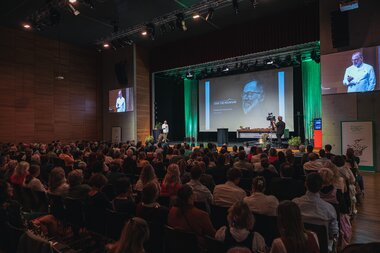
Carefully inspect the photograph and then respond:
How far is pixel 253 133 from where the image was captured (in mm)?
14398

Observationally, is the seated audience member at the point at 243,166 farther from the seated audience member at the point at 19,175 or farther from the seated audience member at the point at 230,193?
the seated audience member at the point at 19,175

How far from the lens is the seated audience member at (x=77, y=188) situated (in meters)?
3.43

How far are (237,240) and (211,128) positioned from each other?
47.5 ft

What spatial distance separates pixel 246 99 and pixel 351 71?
6.37m

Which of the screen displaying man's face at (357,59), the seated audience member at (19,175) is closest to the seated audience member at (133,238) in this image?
the seated audience member at (19,175)

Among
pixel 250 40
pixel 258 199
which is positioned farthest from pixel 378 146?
pixel 258 199

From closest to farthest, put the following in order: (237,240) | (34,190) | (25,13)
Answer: (237,240), (34,190), (25,13)

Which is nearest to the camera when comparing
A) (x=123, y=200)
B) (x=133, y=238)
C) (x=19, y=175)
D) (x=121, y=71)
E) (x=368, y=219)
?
(x=133, y=238)

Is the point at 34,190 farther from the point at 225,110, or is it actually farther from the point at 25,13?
the point at 225,110

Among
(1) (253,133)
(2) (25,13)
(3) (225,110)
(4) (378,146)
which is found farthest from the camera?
(3) (225,110)

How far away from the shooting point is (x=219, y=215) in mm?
2803

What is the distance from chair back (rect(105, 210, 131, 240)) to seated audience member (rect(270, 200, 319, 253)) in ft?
4.70

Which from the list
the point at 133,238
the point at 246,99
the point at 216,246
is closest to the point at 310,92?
the point at 246,99

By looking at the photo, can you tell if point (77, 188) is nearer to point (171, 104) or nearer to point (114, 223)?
point (114, 223)
